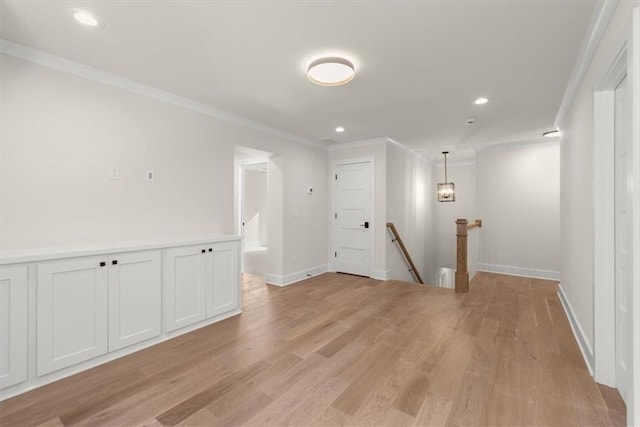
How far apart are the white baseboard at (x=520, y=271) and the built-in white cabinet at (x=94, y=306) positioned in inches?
233

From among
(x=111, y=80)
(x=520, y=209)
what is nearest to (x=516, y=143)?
(x=520, y=209)

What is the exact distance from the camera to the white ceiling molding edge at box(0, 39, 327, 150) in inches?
86.7

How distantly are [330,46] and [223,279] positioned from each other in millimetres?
2610

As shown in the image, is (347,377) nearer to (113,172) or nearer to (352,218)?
(113,172)

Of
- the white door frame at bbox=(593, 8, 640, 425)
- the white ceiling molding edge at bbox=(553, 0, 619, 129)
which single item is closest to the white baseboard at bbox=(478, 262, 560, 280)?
the white ceiling molding edge at bbox=(553, 0, 619, 129)

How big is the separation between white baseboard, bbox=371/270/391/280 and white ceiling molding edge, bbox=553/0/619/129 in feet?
11.1

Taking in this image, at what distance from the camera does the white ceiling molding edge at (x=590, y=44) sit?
5.70 feet

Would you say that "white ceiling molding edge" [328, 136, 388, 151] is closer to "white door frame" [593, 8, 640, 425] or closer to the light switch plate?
"white door frame" [593, 8, 640, 425]

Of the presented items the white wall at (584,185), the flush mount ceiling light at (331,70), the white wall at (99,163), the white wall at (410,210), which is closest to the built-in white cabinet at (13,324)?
the white wall at (99,163)

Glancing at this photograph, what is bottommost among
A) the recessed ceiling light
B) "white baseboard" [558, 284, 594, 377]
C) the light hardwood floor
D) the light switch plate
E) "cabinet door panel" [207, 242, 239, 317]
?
the light hardwood floor

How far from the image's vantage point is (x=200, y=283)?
9.93 ft

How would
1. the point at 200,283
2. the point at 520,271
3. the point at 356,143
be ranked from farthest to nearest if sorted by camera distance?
the point at 520,271, the point at 356,143, the point at 200,283

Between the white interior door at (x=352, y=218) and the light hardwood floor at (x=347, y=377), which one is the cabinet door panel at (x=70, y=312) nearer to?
the light hardwood floor at (x=347, y=377)

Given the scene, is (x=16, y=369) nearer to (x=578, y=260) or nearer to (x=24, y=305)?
(x=24, y=305)
